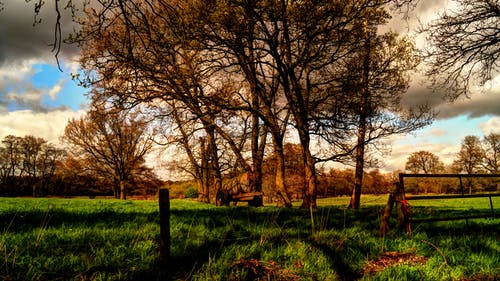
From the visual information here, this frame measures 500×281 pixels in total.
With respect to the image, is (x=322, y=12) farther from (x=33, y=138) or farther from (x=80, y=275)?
(x=33, y=138)

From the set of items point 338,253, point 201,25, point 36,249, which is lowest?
point 338,253

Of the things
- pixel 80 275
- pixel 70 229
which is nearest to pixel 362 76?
pixel 70 229

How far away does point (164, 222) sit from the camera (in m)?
3.51

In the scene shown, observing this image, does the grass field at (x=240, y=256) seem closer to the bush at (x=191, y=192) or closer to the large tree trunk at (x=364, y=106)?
the large tree trunk at (x=364, y=106)

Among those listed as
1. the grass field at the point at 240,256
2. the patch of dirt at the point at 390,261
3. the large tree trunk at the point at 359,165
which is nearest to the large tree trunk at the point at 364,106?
the large tree trunk at the point at 359,165

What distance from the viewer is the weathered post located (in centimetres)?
347

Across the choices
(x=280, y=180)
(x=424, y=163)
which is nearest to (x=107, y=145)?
(x=280, y=180)

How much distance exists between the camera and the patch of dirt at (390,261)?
13.0 ft

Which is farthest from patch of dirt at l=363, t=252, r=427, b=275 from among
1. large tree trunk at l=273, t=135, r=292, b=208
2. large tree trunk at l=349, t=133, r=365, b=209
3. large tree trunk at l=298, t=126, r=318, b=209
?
large tree trunk at l=273, t=135, r=292, b=208

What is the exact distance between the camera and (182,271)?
3.47 meters

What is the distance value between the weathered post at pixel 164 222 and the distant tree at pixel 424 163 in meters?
82.2

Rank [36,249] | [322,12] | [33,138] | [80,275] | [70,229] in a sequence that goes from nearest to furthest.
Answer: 1. [80,275]
2. [36,249]
3. [70,229]
4. [322,12]
5. [33,138]

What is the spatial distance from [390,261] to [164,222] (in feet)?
9.37

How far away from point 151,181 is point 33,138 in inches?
1155
